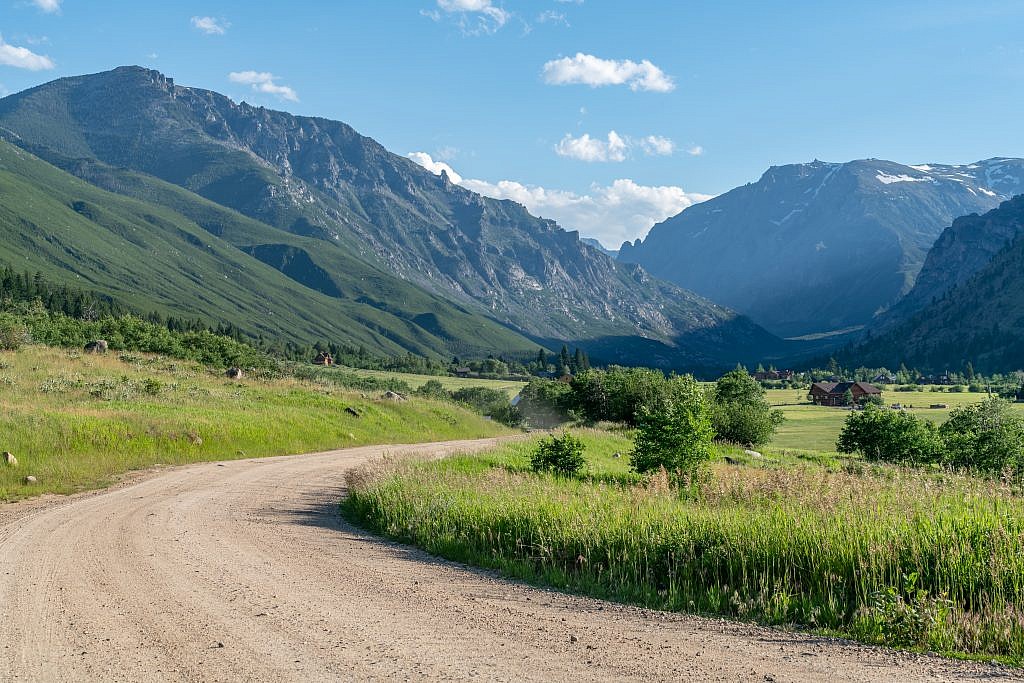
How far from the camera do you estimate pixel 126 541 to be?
14789mm

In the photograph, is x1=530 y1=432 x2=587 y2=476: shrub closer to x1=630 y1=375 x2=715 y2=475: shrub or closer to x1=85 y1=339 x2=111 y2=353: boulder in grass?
x1=630 y1=375 x2=715 y2=475: shrub

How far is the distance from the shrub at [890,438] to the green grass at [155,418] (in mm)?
36230

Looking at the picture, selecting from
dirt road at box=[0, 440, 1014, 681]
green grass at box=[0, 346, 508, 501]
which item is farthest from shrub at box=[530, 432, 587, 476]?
green grass at box=[0, 346, 508, 501]

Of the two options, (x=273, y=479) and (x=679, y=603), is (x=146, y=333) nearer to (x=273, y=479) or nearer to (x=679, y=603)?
(x=273, y=479)

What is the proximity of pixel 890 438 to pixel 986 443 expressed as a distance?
38.0 feet

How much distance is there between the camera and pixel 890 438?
65250mm

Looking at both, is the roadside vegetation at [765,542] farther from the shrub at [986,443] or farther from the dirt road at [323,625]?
the shrub at [986,443]

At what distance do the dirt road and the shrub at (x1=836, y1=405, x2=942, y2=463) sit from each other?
5615 cm

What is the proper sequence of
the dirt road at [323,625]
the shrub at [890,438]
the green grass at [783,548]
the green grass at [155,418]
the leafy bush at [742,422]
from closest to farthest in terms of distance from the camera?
the dirt road at [323,625] → the green grass at [783,548] → the green grass at [155,418] → the shrub at [890,438] → the leafy bush at [742,422]

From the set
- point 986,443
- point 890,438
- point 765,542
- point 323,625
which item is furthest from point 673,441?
point 890,438

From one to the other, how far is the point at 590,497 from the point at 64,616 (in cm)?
1033

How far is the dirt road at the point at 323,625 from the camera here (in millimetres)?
8031

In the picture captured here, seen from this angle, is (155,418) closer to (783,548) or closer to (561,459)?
(561,459)

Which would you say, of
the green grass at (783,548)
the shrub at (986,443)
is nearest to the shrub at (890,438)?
the shrub at (986,443)
